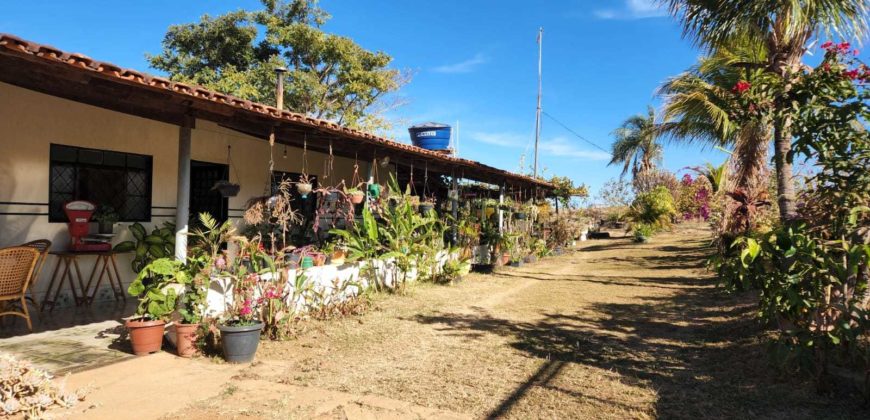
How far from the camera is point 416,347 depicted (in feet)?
17.1

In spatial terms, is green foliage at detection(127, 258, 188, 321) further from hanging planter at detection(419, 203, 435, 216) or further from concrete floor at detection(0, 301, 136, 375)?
hanging planter at detection(419, 203, 435, 216)

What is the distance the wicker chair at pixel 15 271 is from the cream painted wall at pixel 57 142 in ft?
4.36

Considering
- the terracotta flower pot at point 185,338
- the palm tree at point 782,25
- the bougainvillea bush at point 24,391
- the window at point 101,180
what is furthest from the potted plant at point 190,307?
the palm tree at point 782,25

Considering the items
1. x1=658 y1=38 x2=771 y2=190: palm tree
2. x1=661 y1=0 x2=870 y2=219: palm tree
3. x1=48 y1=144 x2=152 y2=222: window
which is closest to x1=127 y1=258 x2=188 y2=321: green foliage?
x1=48 y1=144 x2=152 y2=222: window

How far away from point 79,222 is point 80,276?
0.70 m

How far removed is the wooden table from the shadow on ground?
4.18 metres

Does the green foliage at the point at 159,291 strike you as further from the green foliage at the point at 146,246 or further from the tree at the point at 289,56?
the tree at the point at 289,56

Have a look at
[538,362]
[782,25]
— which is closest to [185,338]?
[538,362]

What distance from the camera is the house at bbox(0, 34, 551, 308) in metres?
4.44

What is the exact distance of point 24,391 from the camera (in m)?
3.09

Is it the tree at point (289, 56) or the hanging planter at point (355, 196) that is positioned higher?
the tree at point (289, 56)

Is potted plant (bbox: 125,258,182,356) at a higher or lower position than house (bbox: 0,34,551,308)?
lower

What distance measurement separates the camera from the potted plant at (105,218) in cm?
649

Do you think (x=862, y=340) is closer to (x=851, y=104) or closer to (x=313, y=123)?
(x=851, y=104)
